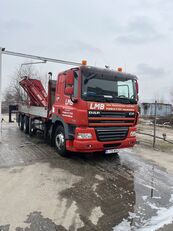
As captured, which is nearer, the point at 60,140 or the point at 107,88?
the point at 107,88

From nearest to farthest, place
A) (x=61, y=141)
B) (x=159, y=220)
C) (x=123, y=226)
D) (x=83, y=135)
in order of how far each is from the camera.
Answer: (x=123, y=226), (x=159, y=220), (x=83, y=135), (x=61, y=141)

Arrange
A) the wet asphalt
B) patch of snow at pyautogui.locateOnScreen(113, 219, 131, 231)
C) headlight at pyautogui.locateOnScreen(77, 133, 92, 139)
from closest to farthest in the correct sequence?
patch of snow at pyautogui.locateOnScreen(113, 219, 131, 231), the wet asphalt, headlight at pyautogui.locateOnScreen(77, 133, 92, 139)

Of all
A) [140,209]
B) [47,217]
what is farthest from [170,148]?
[47,217]

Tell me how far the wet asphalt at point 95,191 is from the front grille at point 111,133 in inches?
32.6

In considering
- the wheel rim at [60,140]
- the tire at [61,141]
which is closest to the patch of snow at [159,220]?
the tire at [61,141]

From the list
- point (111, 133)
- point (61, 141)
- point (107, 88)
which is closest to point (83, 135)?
point (111, 133)

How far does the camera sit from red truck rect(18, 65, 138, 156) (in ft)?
19.7

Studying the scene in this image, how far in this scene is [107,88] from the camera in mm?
6391

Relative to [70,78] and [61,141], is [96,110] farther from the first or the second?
[61,141]

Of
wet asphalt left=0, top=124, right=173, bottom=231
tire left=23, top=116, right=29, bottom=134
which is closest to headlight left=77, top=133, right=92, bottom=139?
wet asphalt left=0, top=124, right=173, bottom=231

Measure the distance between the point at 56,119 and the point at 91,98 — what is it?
5.92 ft

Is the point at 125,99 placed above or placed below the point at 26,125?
above

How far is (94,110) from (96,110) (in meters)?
0.06

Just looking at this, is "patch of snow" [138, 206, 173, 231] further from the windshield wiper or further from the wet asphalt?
the windshield wiper
